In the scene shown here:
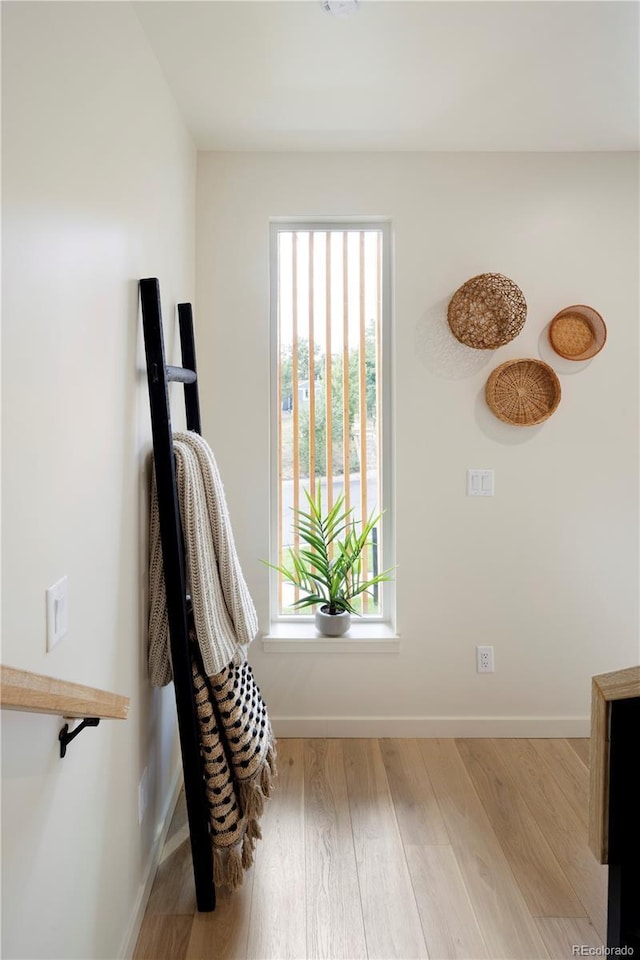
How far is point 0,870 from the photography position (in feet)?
3.16

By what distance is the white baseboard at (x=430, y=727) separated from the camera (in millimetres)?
2754

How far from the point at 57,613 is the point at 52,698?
282mm

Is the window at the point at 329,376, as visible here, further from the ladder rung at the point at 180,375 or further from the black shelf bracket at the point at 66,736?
the black shelf bracket at the point at 66,736

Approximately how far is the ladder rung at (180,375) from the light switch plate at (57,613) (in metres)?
0.80

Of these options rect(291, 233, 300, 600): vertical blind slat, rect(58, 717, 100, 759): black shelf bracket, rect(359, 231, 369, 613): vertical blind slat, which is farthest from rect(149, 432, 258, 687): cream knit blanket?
rect(359, 231, 369, 613): vertical blind slat

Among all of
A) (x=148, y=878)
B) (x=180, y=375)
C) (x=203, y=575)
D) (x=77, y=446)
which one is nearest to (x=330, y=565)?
(x=203, y=575)

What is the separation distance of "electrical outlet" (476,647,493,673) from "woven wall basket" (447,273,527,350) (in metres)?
1.30

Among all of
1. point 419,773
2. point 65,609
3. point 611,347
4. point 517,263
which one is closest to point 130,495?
point 65,609

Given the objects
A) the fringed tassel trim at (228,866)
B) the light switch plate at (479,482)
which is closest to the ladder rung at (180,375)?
the light switch plate at (479,482)

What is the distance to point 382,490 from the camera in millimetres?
2836

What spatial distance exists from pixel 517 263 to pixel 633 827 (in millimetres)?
2204

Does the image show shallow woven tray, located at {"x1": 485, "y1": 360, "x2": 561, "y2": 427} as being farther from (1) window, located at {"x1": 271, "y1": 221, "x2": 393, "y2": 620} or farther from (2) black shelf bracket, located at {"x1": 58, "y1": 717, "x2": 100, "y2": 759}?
(2) black shelf bracket, located at {"x1": 58, "y1": 717, "x2": 100, "y2": 759}

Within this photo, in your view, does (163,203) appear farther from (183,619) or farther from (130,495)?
(183,619)

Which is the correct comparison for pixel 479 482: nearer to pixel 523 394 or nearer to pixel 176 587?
pixel 523 394
